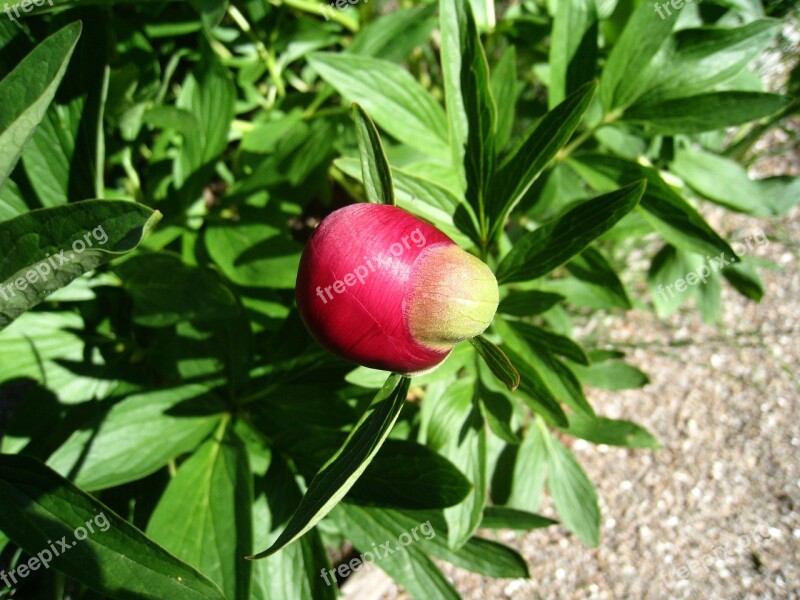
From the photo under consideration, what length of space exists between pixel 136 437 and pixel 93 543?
209mm

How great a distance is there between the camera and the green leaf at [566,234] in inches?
23.1

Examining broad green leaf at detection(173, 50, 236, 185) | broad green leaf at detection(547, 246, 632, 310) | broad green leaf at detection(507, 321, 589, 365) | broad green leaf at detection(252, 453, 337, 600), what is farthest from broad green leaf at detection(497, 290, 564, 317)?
broad green leaf at detection(173, 50, 236, 185)

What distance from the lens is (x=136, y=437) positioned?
80 cm

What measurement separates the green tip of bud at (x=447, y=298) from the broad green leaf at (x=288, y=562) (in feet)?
1.45

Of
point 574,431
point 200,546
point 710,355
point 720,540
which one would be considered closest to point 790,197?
point 574,431

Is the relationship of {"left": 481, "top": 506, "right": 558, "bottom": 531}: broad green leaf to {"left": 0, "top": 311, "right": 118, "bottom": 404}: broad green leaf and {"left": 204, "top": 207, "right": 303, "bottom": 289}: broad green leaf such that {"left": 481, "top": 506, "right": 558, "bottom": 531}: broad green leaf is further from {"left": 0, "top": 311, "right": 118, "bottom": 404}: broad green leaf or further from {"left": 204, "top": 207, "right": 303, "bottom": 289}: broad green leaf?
{"left": 0, "top": 311, "right": 118, "bottom": 404}: broad green leaf

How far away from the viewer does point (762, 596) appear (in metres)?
1.41

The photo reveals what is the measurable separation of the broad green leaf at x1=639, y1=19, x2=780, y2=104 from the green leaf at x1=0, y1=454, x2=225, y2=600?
811 millimetres

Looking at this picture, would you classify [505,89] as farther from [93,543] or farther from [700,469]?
[700,469]

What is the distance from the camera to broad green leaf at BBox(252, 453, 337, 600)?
801 millimetres

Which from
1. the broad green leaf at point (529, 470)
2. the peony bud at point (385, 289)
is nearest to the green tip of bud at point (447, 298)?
the peony bud at point (385, 289)

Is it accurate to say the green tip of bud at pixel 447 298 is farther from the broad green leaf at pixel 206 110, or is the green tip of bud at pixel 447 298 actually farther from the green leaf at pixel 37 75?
the broad green leaf at pixel 206 110

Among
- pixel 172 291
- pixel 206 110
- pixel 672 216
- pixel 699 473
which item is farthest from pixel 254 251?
A: pixel 699 473

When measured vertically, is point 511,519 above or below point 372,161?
below
